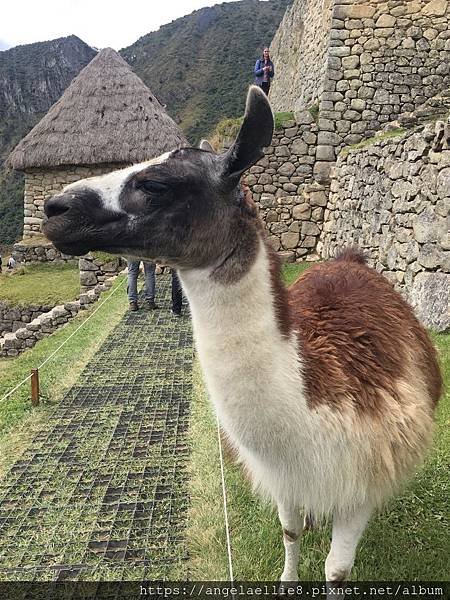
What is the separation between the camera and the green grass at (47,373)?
3.75 meters

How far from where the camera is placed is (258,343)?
152 cm

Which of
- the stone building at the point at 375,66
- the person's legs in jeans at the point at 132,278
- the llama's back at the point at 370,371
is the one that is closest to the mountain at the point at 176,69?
the stone building at the point at 375,66

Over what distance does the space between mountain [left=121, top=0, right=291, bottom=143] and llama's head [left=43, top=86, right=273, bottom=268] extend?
90.8 feet

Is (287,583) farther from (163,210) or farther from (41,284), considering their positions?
(41,284)

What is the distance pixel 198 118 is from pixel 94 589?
32.0 m

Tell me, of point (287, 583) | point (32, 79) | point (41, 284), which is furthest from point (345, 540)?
point (32, 79)

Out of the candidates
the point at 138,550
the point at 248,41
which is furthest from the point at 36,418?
the point at 248,41

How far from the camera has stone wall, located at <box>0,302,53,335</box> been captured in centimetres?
993

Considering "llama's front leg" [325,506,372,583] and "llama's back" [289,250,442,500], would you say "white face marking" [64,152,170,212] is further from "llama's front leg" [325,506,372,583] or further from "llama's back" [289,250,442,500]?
"llama's front leg" [325,506,372,583]

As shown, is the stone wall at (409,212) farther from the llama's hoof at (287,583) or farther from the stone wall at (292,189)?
the llama's hoof at (287,583)

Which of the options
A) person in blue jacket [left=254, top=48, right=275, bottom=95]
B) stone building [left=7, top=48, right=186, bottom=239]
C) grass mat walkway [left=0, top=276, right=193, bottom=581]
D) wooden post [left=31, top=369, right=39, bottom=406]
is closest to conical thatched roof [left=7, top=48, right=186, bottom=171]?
stone building [left=7, top=48, right=186, bottom=239]

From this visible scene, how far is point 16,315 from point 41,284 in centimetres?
174

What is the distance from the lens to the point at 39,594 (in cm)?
223

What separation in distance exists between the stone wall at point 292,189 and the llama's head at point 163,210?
25.5ft
